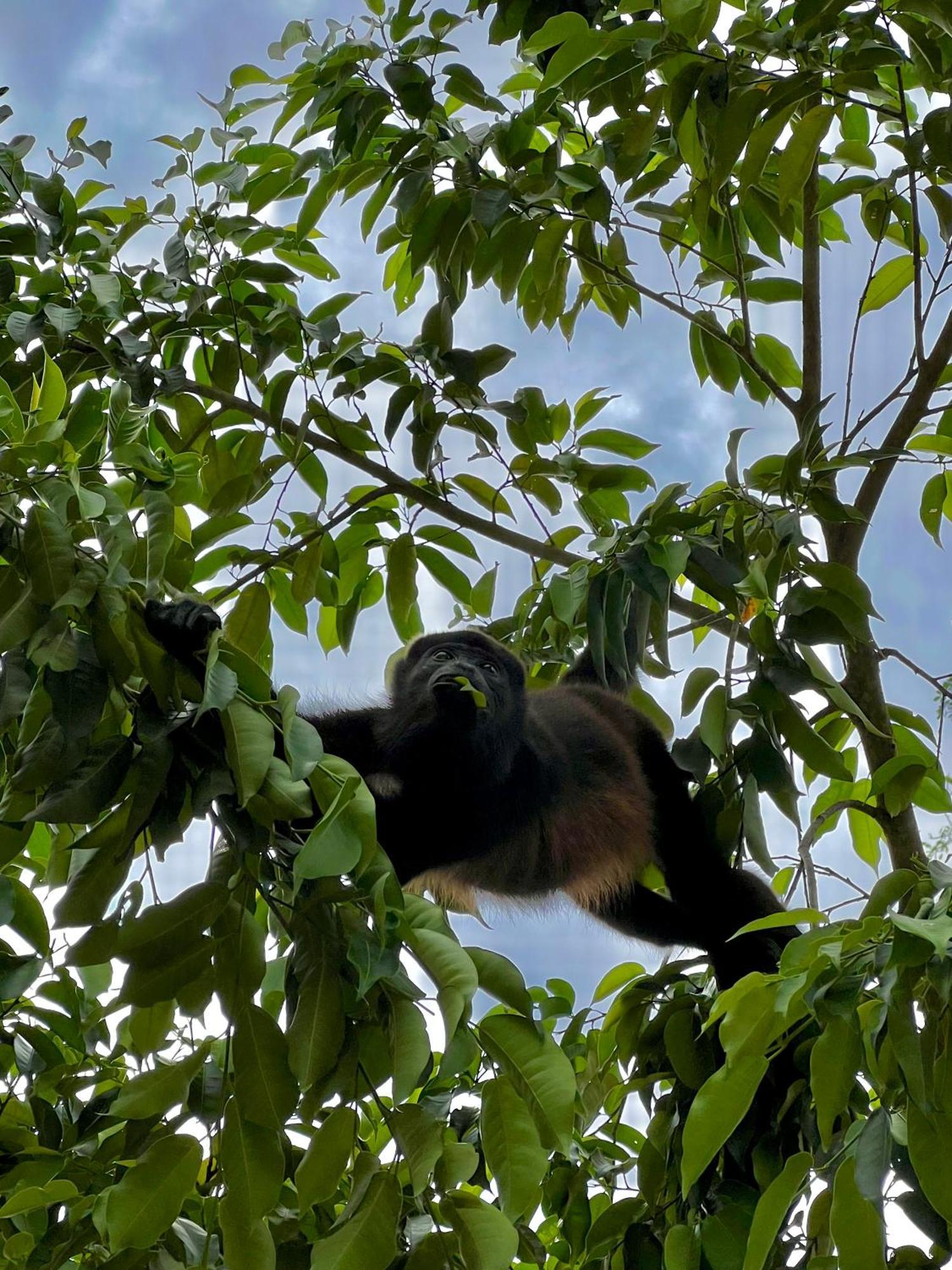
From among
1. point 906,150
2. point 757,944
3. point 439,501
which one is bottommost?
point 757,944

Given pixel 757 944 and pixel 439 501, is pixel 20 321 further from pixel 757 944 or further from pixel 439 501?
pixel 757 944

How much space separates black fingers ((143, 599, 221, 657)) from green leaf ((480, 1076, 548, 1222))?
1.77ft

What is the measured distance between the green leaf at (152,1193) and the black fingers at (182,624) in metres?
0.47

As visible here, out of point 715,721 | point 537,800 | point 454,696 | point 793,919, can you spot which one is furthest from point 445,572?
point 793,919

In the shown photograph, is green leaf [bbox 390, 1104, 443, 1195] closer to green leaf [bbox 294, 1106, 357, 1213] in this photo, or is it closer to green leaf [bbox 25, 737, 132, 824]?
green leaf [bbox 294, 1106, 357, 1213]

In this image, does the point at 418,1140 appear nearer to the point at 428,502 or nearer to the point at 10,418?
the point at 10,418

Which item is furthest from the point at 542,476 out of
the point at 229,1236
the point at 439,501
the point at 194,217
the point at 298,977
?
the point at 229,1236

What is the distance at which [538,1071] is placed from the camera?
3.62 feet

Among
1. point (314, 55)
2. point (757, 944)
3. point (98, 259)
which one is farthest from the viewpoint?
point (757, 944)

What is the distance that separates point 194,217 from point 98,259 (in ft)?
0.77

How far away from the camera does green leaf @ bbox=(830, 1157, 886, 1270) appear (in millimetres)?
1124

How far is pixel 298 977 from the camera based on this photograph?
116cm

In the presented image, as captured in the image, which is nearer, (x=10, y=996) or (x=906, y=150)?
(x=10, y=996)

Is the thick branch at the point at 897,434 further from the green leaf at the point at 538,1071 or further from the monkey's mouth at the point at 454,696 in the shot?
the green leaf at the point at 538,1071
